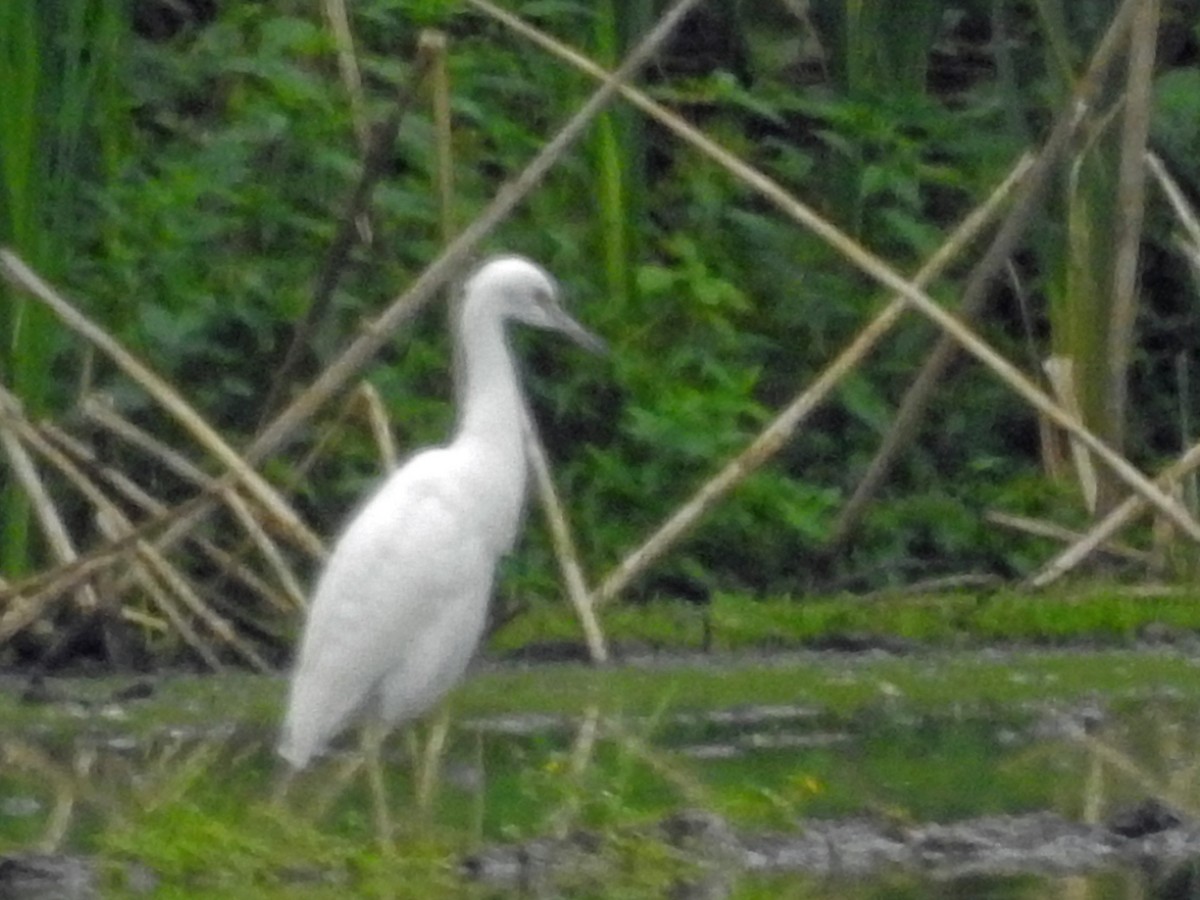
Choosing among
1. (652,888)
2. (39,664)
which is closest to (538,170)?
(39,664)

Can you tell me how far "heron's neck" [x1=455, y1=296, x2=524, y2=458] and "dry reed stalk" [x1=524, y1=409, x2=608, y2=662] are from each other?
0.66 m

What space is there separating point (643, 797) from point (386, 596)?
764 millimetres

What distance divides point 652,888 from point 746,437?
171 inches

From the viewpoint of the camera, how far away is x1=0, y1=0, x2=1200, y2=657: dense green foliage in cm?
1025

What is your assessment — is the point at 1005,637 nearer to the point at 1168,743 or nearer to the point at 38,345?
the point at 1168,743

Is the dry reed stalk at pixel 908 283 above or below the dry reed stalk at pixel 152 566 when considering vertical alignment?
above

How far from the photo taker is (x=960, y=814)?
23.3 feet

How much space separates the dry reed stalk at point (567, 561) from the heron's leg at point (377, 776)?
817 mm

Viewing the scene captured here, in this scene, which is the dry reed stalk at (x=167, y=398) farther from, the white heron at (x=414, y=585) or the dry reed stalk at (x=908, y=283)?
the dry reed stalk at (x=908, y=283)

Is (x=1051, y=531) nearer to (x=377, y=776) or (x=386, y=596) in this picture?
(x=386, y=596)

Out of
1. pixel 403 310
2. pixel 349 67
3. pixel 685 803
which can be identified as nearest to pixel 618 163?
pixel 349 67

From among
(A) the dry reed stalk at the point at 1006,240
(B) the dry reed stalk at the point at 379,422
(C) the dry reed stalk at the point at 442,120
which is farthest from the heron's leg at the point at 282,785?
(A) the dry reed stalk at the point at 1006,240

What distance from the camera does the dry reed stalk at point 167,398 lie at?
879 cm

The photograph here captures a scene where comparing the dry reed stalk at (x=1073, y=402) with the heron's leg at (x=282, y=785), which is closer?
the heron's leg at (x=282, y=785)
